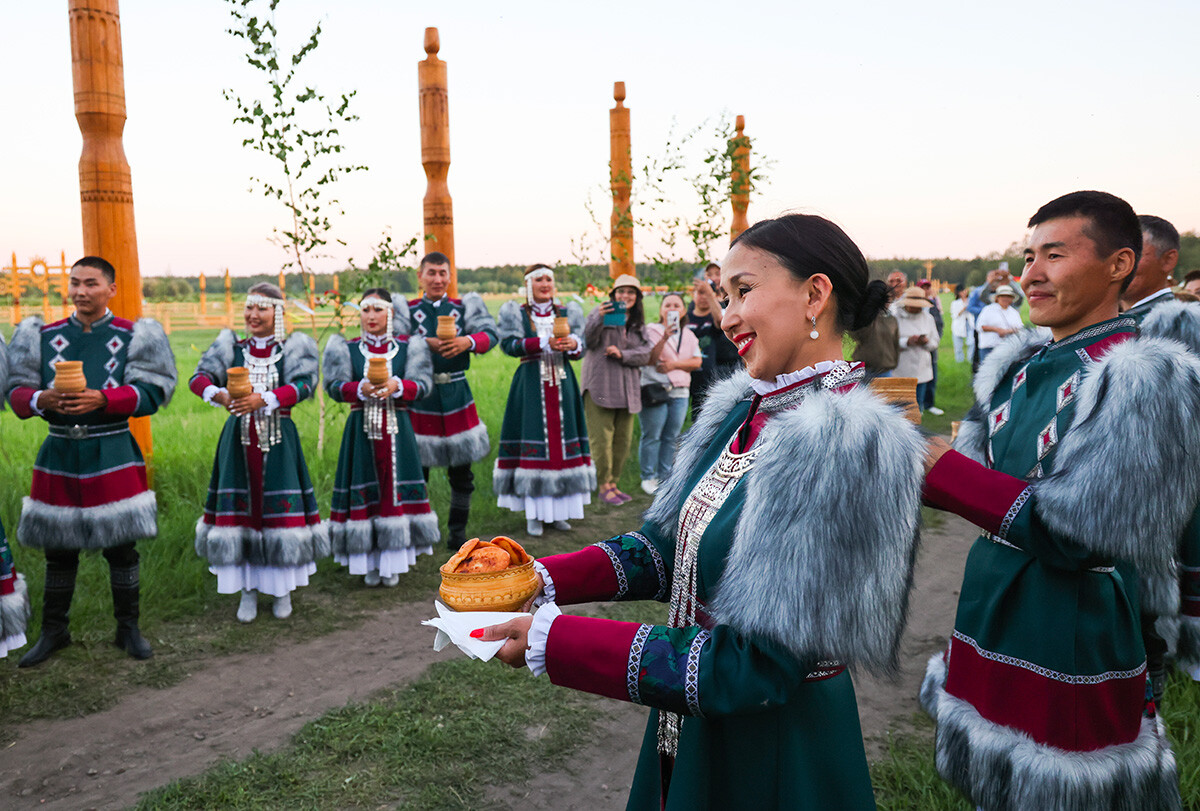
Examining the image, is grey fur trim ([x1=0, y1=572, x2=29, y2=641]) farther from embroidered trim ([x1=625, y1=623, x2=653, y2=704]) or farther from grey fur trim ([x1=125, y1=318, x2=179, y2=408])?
embroidered trim ([x1=625, y1=623, x2=653, y2=704])

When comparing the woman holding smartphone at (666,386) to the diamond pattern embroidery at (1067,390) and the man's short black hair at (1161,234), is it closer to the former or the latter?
the man's short black hair at (1161,234)

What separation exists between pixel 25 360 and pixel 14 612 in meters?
1.53

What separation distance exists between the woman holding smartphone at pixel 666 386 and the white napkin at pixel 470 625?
681 centimetres

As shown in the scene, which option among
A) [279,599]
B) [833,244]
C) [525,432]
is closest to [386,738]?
[279,599]

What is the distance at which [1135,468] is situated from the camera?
2.10m

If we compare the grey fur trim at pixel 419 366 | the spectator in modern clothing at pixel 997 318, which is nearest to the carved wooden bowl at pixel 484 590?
the grey fur trim at pixel 419 366

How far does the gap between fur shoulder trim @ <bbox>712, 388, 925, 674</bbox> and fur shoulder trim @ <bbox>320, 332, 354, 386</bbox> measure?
5031mm

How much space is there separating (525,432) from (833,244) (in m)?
5.85

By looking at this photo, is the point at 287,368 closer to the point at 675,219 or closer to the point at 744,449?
the point at 744,449

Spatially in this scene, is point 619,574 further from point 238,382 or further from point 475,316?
point 475,316

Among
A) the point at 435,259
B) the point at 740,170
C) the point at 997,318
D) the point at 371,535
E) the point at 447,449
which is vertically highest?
the point at 740,170

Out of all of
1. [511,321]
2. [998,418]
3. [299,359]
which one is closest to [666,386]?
[511,321]

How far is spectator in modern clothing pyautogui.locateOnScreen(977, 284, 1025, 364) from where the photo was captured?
454 inches

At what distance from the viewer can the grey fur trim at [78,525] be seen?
4871 mm
